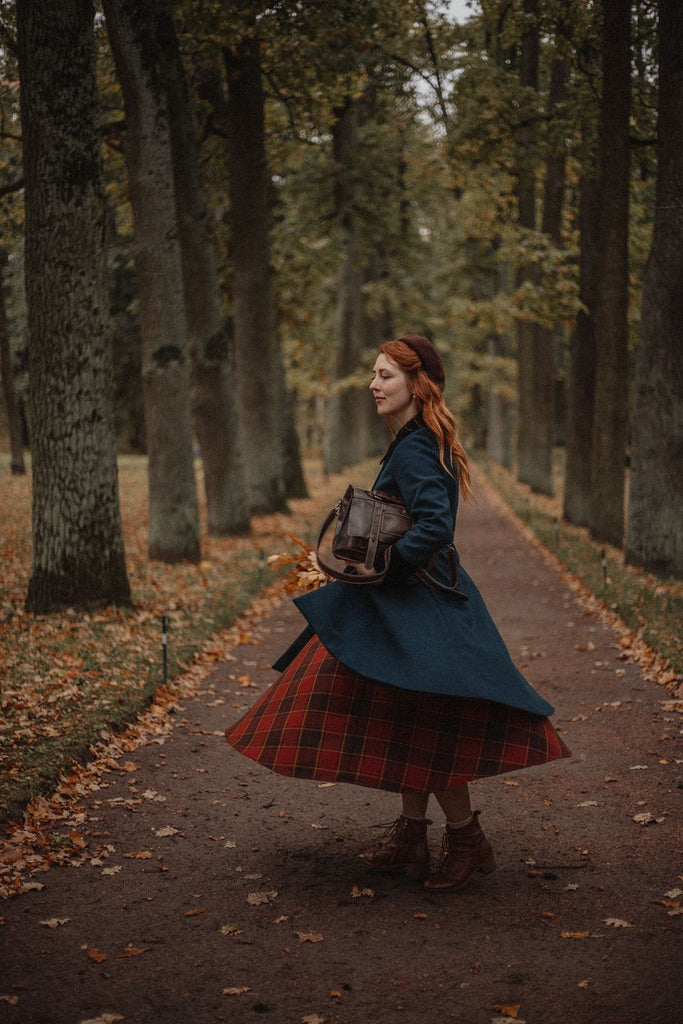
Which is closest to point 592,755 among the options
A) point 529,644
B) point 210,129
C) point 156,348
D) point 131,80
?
point 529,644

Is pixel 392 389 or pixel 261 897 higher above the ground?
pixel 392 389

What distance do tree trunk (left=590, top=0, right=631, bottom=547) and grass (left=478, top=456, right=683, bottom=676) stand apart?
5.29ft

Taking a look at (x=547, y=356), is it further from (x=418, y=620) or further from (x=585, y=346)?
(x=418, y=620)

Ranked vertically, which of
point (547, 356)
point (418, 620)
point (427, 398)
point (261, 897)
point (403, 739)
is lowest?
point (261, 897)

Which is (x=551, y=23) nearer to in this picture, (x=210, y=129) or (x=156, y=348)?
(x=210, y=129)

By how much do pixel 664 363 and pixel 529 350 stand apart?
45.4 ft

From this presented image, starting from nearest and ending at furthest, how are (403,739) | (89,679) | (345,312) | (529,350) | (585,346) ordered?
(403,739) → (89,679) → (585,346) → (529,350) → (345,312)

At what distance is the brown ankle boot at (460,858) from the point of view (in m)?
4.20

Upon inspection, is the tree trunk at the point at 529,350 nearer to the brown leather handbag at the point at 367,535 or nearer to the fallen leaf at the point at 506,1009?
the brown leather handbag at the point at 367,535

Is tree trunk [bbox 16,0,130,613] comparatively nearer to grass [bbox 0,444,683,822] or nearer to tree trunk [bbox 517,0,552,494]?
grass [bbox 0,444,683,822]

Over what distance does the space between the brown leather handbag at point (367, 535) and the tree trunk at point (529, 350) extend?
49.8 ft

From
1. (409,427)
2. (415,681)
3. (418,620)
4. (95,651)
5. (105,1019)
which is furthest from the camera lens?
(95,651)

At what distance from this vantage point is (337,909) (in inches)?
160

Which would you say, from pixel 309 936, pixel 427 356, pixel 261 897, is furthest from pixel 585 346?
pixel 309 936
